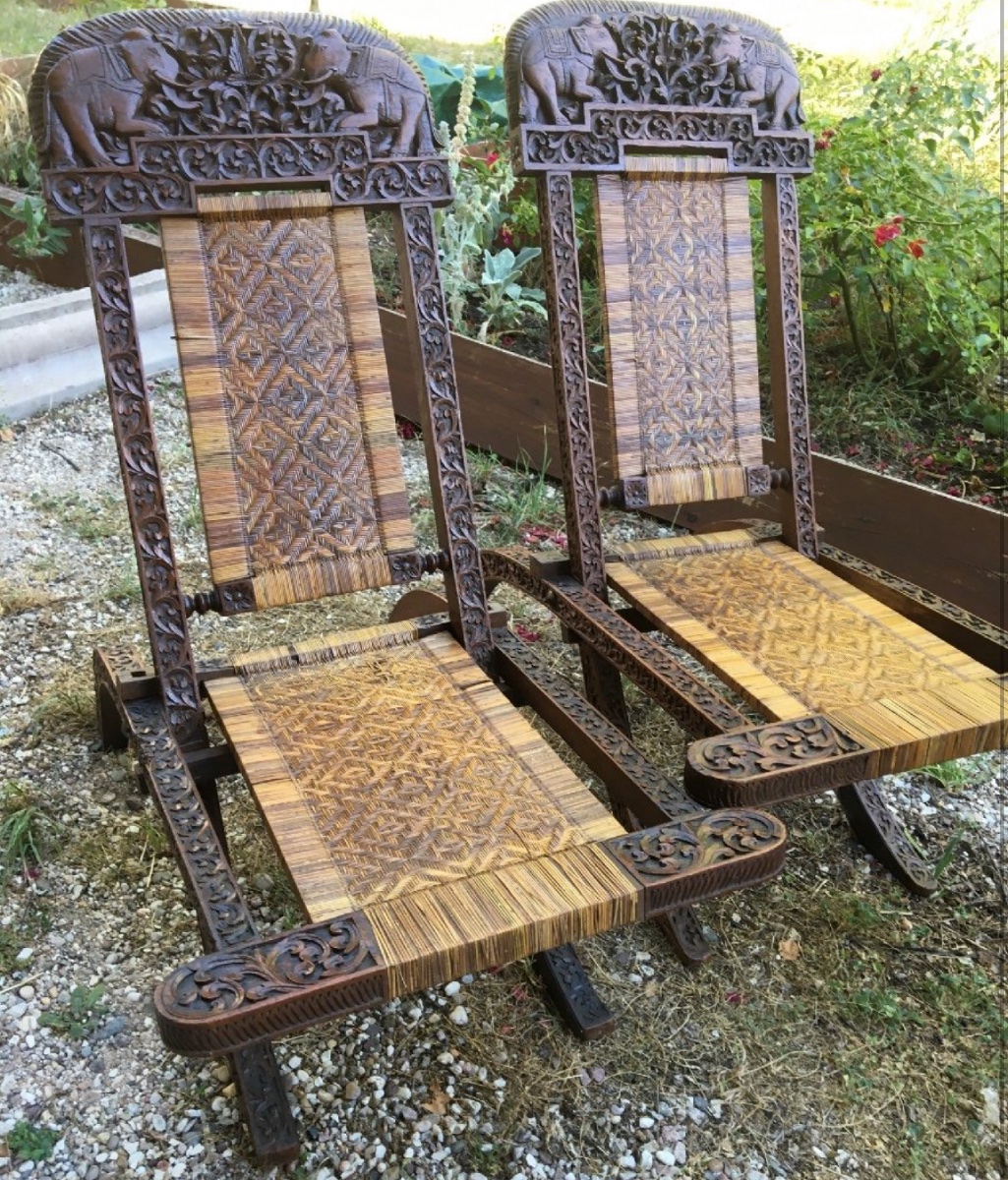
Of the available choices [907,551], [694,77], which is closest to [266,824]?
[694,77]

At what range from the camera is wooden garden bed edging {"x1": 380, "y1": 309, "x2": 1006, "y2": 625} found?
286 centimetres

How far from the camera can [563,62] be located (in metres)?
2.21

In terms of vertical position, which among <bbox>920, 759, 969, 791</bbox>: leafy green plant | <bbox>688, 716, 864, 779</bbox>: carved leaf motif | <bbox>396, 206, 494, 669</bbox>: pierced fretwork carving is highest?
<bbox>396, 206, 494, 669</bbox>: pierced fretwork carving

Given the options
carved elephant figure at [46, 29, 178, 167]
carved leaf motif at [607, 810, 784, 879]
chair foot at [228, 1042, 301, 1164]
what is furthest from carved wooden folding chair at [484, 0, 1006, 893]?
chair foot at [228, 1042, 301, 1164]

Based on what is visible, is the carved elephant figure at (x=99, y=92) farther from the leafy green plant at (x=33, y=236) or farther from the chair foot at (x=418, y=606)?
the leafy green plant at (x=33, y=236)

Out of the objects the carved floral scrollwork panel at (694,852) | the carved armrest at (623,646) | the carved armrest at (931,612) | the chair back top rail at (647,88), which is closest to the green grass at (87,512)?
the carved armrest at (623,646)

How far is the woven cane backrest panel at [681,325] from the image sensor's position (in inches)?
94.4

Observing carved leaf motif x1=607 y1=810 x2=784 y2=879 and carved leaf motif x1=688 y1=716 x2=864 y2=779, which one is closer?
carved leaf motif x1=607 y1=810 x2=784 y2=879

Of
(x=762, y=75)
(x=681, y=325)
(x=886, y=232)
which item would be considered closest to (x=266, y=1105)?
(x=681, y=325)

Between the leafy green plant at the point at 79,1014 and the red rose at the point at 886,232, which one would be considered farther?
the red rose at the point at 886,232

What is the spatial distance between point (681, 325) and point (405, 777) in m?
1.26

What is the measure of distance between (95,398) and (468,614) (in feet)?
9.10

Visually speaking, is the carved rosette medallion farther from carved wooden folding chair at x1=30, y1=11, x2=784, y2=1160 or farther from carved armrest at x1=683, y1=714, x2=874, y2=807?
carved armrest at x1=683, y1=714, x2=874, y2=807

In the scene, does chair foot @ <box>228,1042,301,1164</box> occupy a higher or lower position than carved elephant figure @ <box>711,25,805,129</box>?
lower
